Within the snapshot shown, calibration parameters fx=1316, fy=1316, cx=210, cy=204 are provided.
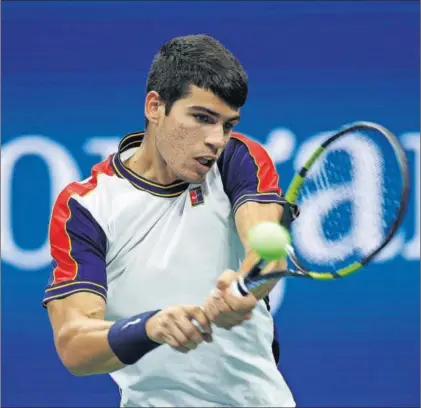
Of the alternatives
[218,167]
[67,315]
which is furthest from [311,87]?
[67,315]

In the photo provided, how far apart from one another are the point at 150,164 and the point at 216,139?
1.23 ft

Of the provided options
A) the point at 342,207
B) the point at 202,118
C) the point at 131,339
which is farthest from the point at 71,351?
the point at 342,207

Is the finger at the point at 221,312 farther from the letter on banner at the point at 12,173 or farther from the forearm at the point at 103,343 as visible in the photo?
the letter on banner at the point at 12,173

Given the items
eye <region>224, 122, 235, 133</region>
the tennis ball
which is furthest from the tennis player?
the tennis ball

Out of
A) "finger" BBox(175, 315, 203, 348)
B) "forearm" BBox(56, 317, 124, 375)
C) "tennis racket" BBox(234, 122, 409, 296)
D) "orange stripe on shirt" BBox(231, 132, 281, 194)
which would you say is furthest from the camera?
"orange stripe on shirt" BBox(231, 132, 281, 194)

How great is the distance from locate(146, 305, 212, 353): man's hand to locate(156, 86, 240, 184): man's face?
56 centimetres

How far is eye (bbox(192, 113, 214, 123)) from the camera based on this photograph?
4.03m

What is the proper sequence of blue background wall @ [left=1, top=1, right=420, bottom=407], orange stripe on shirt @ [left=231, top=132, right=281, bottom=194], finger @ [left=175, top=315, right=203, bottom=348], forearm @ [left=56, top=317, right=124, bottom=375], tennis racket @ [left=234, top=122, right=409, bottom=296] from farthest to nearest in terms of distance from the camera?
blue background wall @ [left=1, top=1, right=420, bottom=407], orange stripe on shirt @ [left=231, top=132, right=281, bottom=194], forearm @ [left=56, top=317, right=124, bottom=375], tennis racket @ [left=234, top=122, right=409, bottom=296], finger @ [left=175, top=315, right=203, bottom=348]

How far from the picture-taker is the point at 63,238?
13.5 feet

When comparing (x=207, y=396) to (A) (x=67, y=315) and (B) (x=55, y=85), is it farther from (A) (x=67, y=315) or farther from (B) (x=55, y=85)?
(B) (x=55, y=85)

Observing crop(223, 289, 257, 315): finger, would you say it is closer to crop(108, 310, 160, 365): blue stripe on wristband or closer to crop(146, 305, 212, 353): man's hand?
crop(146, 305, 212, 353): man's hand

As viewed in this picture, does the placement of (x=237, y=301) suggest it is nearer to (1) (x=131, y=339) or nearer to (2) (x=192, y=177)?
(1) (x=131, y=339)

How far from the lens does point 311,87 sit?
20.9ft

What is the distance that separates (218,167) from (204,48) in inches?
15.2
